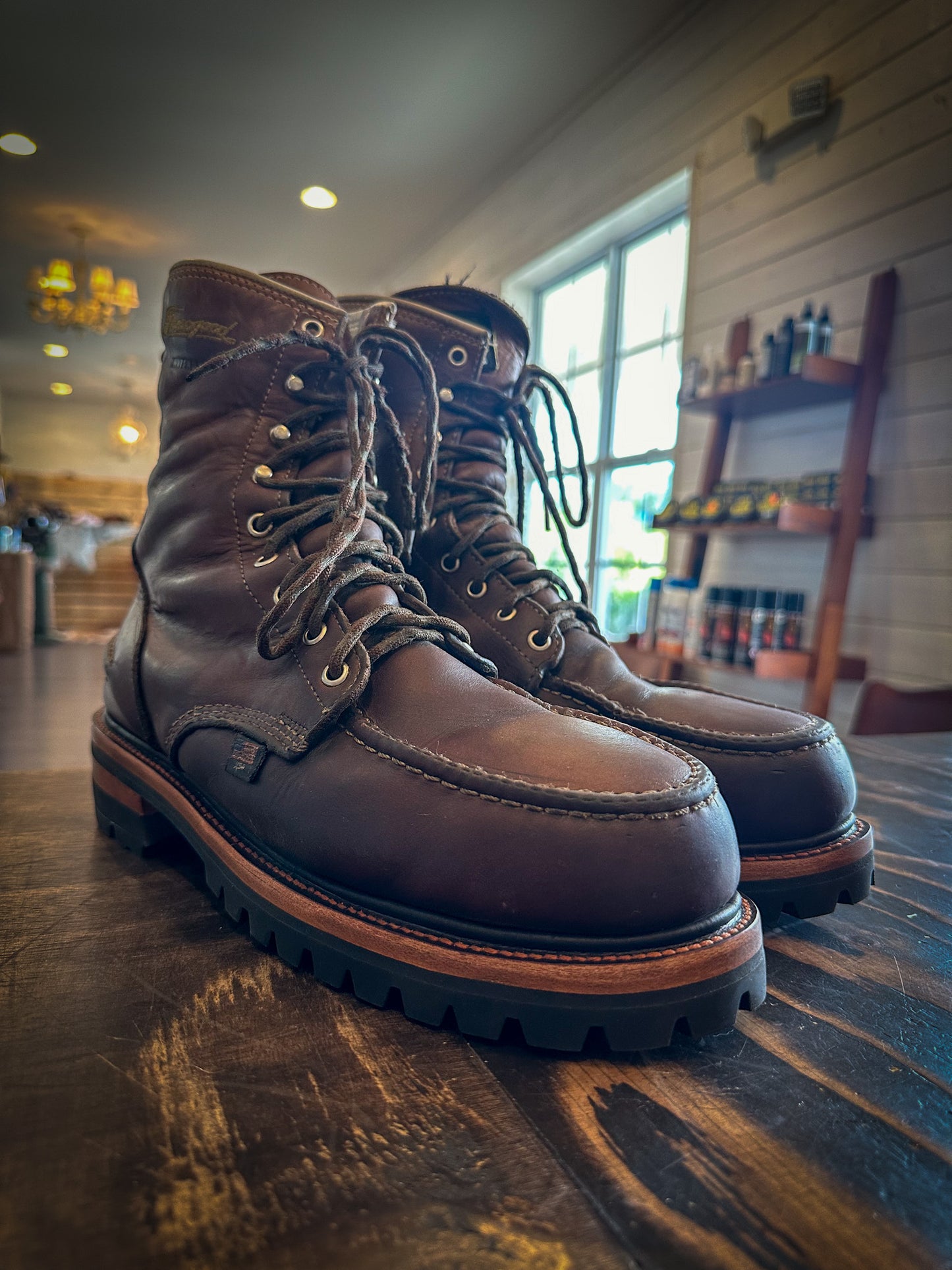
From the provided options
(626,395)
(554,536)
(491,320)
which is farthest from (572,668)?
(554,536)

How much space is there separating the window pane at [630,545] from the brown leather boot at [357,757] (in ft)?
8.26

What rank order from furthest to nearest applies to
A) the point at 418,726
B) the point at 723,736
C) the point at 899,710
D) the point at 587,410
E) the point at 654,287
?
the point at 587,410
the point at 654,287
the point at 899,710
the point at 723,736
the point at 418,726

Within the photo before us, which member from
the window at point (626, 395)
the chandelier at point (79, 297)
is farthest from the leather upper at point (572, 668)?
the chandelier at point (79, 297)

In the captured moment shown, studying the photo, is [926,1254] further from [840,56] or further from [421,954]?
[840,56]

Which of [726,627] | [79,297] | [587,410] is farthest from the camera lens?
[79,297]

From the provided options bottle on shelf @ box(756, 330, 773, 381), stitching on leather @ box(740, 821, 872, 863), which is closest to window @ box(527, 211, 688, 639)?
bottle on shelf @ box(756, 330, 773, 381)

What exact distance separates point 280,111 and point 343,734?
381cm

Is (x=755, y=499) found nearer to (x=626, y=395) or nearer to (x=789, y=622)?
(x=789, y=622)

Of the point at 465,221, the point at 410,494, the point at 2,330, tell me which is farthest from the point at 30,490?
the point at 410,494

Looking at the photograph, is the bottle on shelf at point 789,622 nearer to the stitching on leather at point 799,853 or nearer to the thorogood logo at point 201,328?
the stitching on leather at point 799,853

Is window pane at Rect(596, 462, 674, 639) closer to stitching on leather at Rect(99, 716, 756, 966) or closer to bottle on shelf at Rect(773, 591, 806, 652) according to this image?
bottle on shelf at Rect(773, 591, 806, 652)

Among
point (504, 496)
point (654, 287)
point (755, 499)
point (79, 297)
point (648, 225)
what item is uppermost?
point (79, 297)

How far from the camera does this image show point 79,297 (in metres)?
5.01

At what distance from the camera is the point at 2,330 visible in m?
6.95
